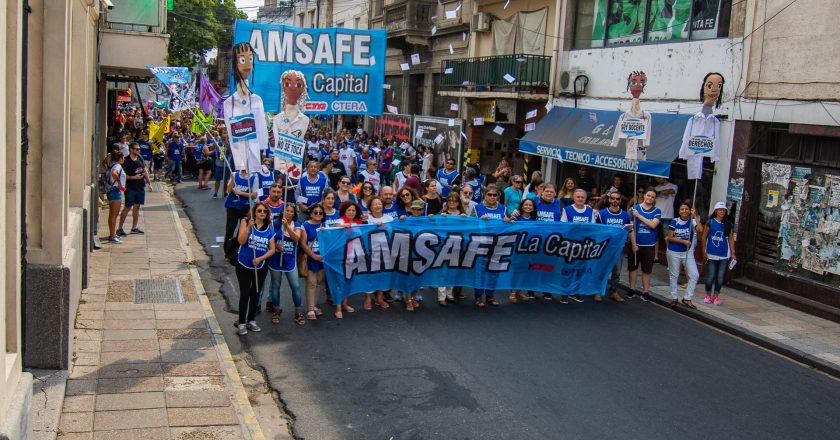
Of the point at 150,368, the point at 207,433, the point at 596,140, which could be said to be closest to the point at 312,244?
the point at 150,368

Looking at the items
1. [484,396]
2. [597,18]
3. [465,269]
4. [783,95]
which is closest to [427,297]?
[465,269]

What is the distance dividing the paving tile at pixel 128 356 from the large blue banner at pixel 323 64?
7150 mm

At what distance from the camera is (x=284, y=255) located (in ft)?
33.3

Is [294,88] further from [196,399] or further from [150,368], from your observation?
[196,399]

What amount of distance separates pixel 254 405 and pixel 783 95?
1029 centimetres

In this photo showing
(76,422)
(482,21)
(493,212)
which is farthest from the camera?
(482,21)

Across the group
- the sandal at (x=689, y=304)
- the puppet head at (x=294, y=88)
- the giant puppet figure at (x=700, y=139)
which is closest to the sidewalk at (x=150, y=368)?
the puppet head at (x=294, y=88)

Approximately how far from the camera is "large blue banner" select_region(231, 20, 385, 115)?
1523cm

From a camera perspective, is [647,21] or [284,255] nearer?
→ [284,255]

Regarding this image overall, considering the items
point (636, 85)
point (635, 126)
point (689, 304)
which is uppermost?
point (636, 85)

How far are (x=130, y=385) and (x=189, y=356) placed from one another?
1017 millimetres

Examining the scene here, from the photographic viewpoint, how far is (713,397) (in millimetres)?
8328

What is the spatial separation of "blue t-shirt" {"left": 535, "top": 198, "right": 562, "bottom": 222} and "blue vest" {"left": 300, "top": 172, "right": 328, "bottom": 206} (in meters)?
3.82

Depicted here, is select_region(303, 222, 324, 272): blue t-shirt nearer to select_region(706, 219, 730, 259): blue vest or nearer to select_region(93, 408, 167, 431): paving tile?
select_region(93, 408, 167, 431): paving tile
